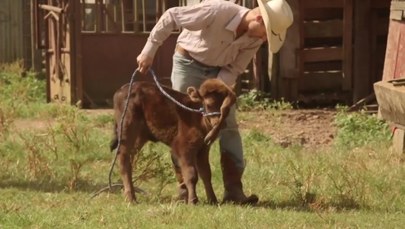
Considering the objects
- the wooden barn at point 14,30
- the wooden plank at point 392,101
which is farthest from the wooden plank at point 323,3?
the wooden plank at point 392,101

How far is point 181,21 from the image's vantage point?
7.72m

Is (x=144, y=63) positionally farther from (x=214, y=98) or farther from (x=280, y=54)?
(x=280, y=54)

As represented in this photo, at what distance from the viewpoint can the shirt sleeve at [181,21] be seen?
25.3 ft

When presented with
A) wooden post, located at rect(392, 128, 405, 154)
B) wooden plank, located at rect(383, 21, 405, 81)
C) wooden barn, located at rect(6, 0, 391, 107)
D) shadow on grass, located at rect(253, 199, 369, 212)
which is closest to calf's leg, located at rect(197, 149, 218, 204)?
shadow on grass, located at rect(253, 199, 369, 212)

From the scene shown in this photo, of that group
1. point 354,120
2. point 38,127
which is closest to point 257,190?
point 354,120

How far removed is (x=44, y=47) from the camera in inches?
650

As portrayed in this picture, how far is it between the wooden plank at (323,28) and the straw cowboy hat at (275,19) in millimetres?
8361

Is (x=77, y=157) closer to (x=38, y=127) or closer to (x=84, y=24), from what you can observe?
(x=38, y=127)

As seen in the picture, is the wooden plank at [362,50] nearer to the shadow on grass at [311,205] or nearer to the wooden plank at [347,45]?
the wooden plank at [347,45]

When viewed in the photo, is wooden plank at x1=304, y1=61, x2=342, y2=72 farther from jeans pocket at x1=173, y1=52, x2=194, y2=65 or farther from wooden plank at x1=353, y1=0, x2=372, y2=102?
jeans pocket at x1=173, y1=52, x2=194, y2=65

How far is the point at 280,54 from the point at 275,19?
8.29 m

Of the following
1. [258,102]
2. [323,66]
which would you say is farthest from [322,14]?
[258,102]

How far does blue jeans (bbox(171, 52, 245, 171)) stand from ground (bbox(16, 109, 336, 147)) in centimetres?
355

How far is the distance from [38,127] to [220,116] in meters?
5.94
